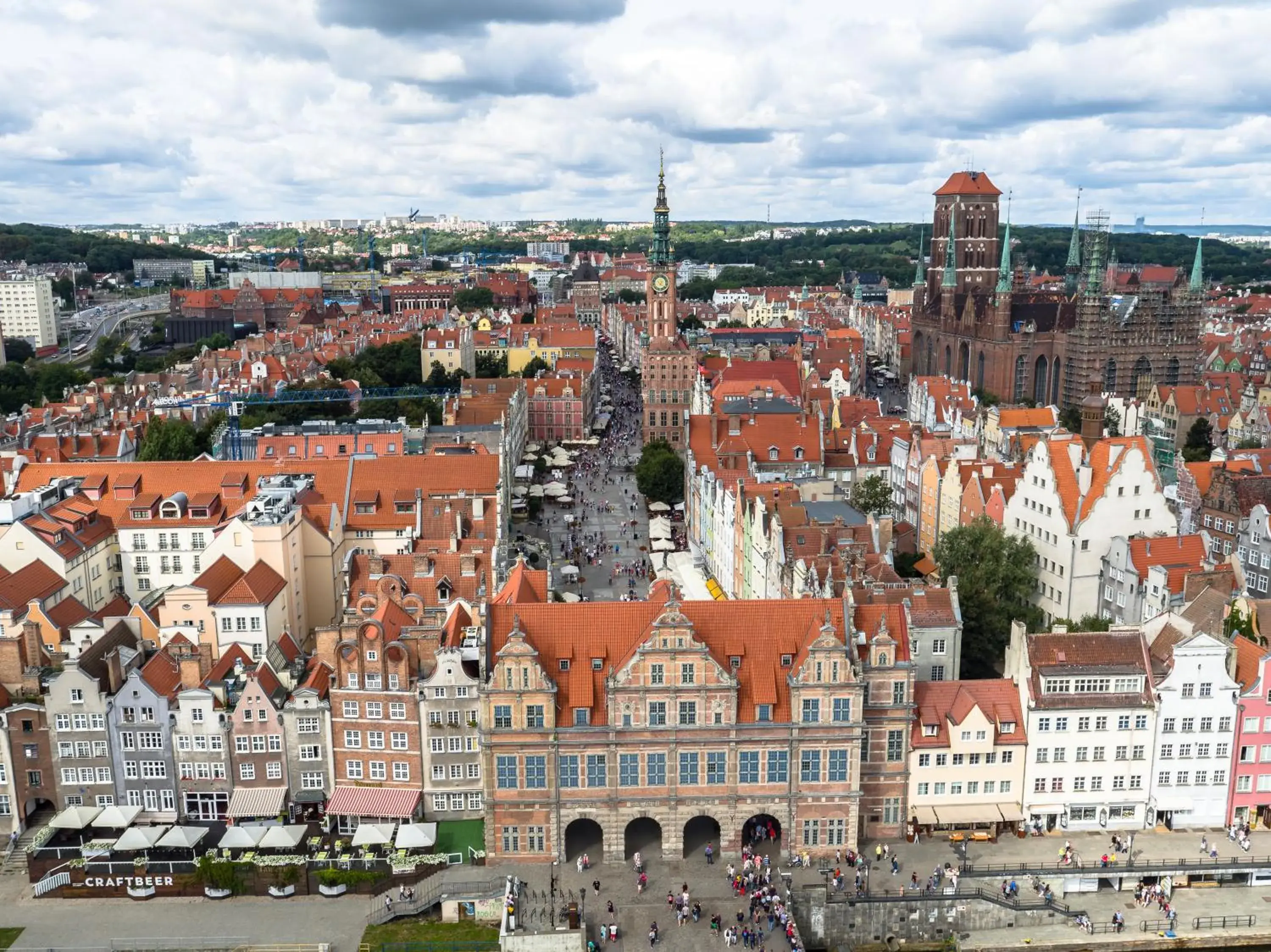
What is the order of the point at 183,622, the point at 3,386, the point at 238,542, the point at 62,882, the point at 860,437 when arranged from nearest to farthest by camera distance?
the point at 62,882 → the point at 183,622 → the point at 238,542 → the point at 860,437 → the point at 3,386

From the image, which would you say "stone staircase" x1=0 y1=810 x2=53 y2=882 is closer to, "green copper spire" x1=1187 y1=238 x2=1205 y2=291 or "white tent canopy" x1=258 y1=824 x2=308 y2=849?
"white tent canopy" x1=258 y1=824 x2=308 y2=849

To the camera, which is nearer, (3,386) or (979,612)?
(979,612)

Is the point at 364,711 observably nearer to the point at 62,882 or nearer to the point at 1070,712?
the point at 62,882

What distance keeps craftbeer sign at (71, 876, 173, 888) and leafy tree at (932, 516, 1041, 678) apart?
4872 centimetres

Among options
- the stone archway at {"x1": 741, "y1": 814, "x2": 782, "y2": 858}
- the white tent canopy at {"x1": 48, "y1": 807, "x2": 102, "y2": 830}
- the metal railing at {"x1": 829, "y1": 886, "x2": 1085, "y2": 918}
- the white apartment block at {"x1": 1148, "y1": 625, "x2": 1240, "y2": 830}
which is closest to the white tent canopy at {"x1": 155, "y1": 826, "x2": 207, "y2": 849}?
the white tent canopy at {"x1": 48, "y1": 807, "x2": 102, "y2": 830}

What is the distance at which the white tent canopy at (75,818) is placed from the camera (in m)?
59.2

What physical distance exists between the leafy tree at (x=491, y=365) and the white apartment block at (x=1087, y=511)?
119m

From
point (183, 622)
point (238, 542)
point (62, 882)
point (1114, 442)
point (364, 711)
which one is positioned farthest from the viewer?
point (1114, 442)

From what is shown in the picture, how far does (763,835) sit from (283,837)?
2459 centimetres

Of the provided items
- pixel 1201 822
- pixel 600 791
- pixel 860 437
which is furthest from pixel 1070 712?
pixel 860 437

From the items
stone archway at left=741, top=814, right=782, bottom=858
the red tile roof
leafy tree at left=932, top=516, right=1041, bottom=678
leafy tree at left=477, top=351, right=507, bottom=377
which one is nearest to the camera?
the red tile roof

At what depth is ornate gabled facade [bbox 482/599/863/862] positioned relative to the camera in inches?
2164

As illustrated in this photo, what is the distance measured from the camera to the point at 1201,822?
60.1m

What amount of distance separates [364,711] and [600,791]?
13.4 m
